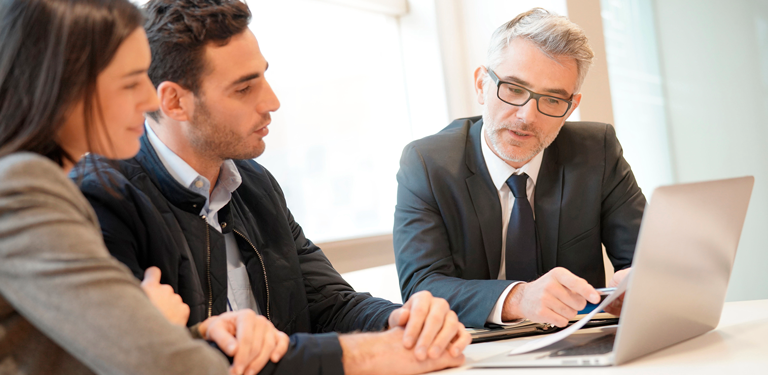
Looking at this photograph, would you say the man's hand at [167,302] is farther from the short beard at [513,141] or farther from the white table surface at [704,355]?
the short beard at [513,141]

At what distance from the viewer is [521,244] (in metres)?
1.87

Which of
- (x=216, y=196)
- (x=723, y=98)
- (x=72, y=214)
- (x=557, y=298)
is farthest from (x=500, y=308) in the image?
(x=723, y=98)

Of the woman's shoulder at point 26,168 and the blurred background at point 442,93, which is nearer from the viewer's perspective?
the woman's shoulder at point 26,168

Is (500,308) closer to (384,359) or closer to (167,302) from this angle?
(384,359)

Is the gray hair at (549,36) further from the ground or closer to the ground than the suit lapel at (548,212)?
further from the ground

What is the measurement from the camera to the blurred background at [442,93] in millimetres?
2648

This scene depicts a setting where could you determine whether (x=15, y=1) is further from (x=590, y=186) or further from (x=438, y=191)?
(x=590, y=186)

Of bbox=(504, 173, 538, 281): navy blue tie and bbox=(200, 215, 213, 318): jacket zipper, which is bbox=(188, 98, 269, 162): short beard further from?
bbox=(504, 173, 538, 281): navy blue tie

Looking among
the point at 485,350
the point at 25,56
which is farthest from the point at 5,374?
the point at 485,350

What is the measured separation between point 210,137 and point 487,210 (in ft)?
2.84

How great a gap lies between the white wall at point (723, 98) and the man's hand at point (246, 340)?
10.7ft

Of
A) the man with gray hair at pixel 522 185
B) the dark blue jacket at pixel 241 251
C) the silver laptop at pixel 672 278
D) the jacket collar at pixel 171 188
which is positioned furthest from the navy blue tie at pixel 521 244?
the jacket collar at pixel 171 188

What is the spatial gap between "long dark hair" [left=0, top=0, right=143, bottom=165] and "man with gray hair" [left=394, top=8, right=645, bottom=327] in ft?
3.76

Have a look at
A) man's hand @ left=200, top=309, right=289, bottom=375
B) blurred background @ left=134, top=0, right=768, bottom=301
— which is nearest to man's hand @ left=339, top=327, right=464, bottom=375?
man's hand @ left=200, top=309, right=289, bottom=375
